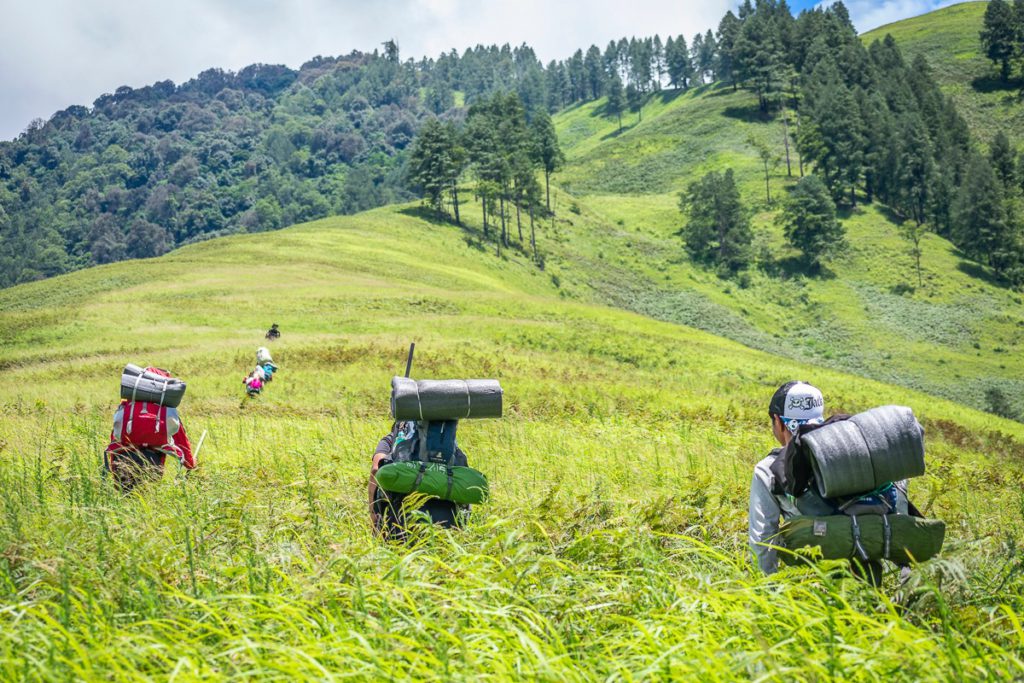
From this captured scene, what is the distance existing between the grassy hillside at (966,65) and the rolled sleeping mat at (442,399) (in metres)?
131

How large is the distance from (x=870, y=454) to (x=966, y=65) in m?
160

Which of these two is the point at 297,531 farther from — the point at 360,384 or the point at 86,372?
the point at 86,372

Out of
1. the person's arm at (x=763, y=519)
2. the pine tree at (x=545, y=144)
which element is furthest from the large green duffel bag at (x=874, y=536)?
the pine tree at (x=545, y=144)

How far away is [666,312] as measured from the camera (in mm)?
69188

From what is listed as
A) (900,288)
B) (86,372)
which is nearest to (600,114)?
(900,288)

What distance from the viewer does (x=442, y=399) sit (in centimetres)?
498

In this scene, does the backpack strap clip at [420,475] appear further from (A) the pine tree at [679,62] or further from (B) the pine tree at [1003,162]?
(A) the pine tree at [679,62]

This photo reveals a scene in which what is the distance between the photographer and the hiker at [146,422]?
646cm

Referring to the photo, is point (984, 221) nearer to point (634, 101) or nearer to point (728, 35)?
point (728, 35)

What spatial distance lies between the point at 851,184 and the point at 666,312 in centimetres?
4343

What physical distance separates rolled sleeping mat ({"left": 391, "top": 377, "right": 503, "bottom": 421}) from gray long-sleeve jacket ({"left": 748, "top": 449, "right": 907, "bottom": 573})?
6.26ft

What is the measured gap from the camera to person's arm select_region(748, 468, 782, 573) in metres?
3.69

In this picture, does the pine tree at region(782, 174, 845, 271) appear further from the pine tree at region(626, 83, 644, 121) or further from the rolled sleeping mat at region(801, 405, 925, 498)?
the pine tree at region(626, 83, 644, 121)

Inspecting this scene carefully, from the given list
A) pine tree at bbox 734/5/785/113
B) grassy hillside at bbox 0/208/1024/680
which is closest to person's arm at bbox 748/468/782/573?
grassy hillside at bbox 0/208/1024/680
